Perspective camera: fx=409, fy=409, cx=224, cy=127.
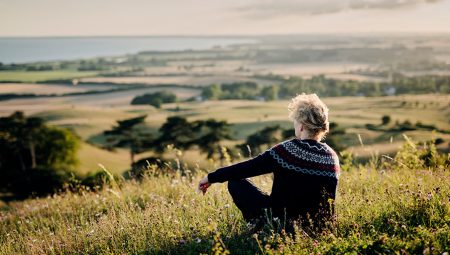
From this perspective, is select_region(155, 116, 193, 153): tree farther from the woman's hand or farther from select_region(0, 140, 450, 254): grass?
the woman's hand

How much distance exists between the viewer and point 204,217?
200 inches

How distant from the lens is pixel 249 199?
484cm

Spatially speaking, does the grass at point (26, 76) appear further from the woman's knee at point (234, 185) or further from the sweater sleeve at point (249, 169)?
the sweater sleeve at point (249, 169)

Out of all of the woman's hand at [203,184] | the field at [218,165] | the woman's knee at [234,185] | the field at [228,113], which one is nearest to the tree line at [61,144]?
the field at [218,165]

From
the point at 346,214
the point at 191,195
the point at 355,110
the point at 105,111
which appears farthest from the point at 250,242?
the point at 355,110

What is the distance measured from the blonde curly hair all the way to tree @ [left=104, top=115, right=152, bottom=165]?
5703cm

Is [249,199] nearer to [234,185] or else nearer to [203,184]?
[234,185]

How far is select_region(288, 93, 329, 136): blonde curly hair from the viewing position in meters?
4.31

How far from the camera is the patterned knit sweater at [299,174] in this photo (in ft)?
13.9

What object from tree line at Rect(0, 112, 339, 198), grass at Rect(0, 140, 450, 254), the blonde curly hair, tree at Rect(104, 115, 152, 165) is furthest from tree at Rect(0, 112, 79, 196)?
the blonde curly hair

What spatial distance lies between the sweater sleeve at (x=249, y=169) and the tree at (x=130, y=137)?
5662cm

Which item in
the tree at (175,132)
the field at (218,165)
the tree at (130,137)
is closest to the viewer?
the field at (218,165)

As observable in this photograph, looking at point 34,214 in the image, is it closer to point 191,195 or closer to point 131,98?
point 191,195

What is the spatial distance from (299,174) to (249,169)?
0.53 m
